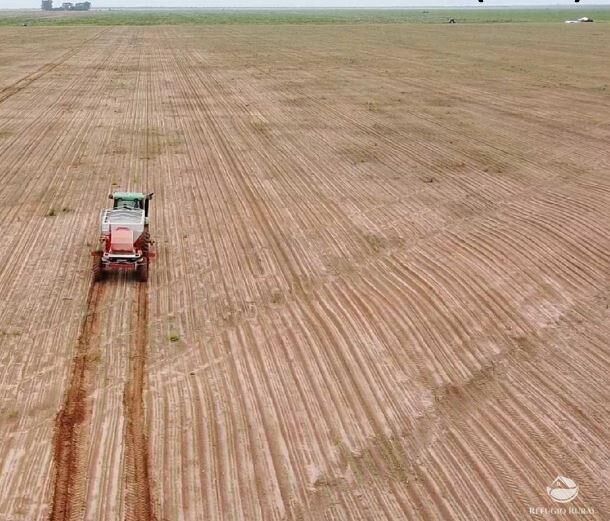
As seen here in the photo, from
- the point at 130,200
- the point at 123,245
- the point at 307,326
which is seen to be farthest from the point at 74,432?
the point at 130,200

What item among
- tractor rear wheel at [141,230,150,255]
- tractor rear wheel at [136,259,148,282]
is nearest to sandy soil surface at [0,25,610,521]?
tractor rear wheel at [136,259,148,282]

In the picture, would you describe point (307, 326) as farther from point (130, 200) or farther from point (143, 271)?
point (130, 200)

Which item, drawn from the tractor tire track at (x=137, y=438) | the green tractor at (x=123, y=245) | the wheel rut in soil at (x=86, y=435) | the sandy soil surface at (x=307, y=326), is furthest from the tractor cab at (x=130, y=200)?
the tractor tire track at (x=137, y=438)

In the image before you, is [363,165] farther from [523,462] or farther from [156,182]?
[523,462]

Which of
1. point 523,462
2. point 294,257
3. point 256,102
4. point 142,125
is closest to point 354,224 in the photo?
point 294,257

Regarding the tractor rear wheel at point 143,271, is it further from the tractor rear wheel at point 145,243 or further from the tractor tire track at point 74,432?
the tractor tire track at point 74,432
